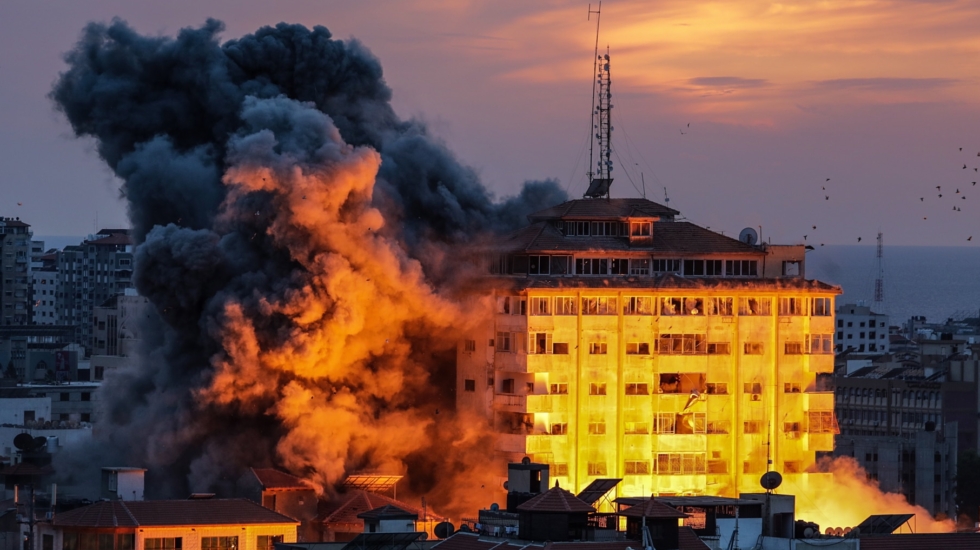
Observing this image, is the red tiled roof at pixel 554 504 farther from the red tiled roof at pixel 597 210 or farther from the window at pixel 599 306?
the red tiled roof at pixel 597 210

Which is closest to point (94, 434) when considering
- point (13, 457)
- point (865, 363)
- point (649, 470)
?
point (13, 457)

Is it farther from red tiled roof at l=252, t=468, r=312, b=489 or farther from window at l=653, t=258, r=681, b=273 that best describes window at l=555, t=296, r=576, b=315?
red tiled roof at l=252, t=468, r=312, b=489

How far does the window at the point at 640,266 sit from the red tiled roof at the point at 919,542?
37.5m

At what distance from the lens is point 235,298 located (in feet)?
363

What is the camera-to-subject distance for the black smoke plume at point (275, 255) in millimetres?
110062

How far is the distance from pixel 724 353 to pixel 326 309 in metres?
19.6

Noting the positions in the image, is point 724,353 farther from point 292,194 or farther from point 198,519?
point 198,519

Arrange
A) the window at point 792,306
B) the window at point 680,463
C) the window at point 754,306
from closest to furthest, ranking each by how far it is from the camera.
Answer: the window at point 680,463, the window at point 754,306, the window at point 792,306

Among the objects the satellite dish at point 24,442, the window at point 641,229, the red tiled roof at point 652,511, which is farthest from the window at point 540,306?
the red tiled roof at point 652,511

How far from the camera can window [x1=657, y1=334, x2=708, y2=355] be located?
387 feet

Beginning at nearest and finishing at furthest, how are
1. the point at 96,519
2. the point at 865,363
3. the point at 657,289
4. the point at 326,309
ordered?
the point at 96,519 → the point at 326,309 → the point at 657,289 → the point at 865,363

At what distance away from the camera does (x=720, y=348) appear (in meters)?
119

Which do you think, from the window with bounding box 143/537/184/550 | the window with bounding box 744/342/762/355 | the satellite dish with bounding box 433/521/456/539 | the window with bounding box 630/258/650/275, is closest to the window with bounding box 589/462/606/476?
the window with bounding box 744/342/762/355

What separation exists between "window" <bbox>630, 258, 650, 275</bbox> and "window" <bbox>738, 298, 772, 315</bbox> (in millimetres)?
4543
